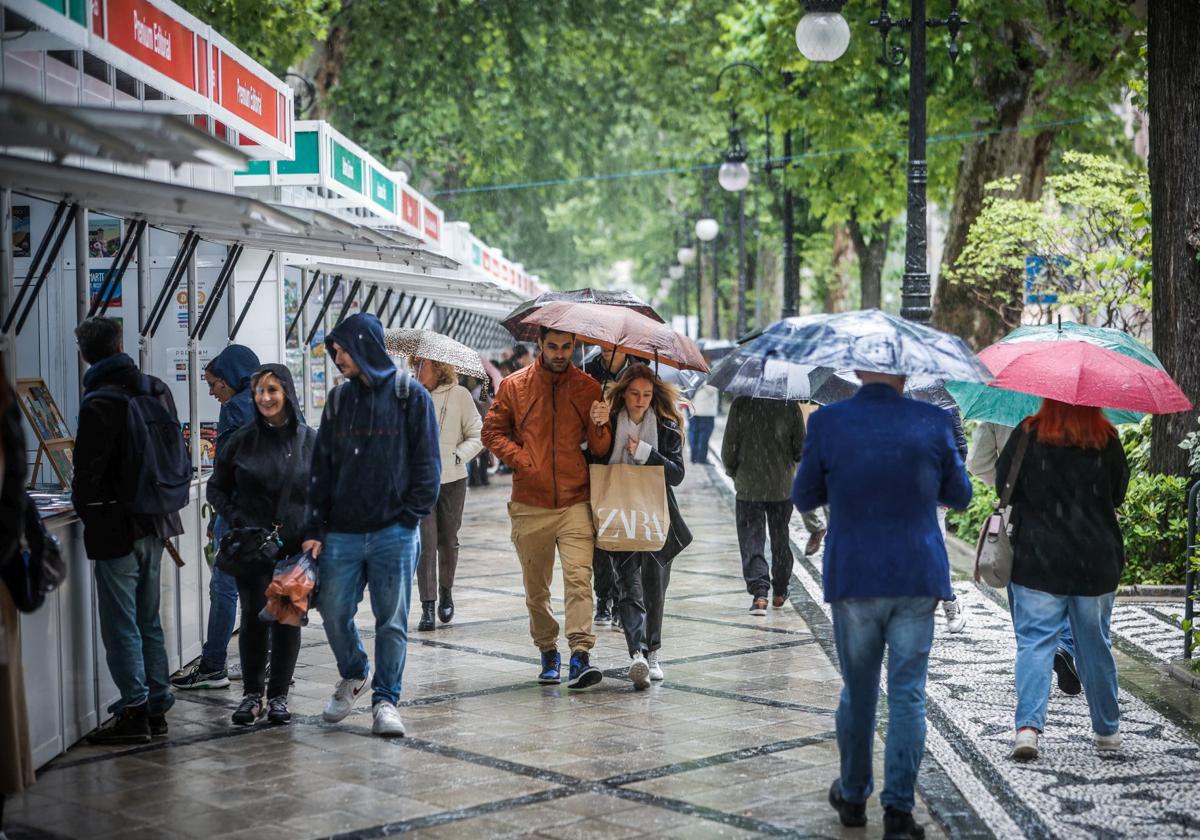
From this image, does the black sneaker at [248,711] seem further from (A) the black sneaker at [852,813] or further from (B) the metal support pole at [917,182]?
(B) the metal support pole at [917,182]

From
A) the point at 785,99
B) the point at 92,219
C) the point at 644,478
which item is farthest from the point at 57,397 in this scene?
the point at 785,99

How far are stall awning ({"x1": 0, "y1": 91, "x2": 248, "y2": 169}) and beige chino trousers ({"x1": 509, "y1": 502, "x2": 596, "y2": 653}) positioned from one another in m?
3.34

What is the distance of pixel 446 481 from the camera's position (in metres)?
10.5

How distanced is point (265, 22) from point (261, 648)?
1545 cm

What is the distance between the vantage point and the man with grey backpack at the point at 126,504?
23.2 feet

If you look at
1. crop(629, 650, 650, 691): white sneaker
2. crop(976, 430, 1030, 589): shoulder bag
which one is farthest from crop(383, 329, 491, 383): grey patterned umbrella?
crop(976, 430, 1030, 589): shoulder bag

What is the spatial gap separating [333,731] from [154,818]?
1.57m

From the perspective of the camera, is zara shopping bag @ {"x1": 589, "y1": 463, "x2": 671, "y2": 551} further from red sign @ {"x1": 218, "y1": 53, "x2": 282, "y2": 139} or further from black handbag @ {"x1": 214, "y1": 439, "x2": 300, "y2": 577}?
red sign @ {"x1": 218, "y1": 53, "x2": 282, "y2": 139}

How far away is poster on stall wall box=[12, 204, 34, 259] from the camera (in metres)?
8.41

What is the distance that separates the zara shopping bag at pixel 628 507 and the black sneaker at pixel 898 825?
9.24ft

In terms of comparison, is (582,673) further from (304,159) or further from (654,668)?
(304,159)

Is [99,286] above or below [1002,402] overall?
above

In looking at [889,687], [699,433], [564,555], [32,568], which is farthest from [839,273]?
[32,568]

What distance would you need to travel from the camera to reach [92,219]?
9016 millimetres
